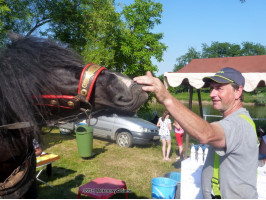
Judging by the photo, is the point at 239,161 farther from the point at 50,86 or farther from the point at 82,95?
the point at 50,86

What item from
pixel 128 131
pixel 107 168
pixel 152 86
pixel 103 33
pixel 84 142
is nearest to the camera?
pixel 152 86

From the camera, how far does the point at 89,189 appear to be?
3.79 metres

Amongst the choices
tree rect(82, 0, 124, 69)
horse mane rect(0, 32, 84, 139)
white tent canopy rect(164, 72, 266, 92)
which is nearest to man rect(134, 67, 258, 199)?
horse mane rect(0, 32, 84, 139)

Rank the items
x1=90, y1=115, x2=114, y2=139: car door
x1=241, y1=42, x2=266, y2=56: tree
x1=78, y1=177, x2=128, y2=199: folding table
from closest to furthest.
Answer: x1=78, y1=177, x2=128, y2=199: folding table, x1=90, y1=115, x2=114, y2=139: car door, x1=241, y1=42, x2=266, y2=56: tree

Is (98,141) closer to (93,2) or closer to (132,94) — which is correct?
(93,2)

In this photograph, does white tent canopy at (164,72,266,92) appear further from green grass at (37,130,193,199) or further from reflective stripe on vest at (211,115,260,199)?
reflective stripe on vest at (211,115,260,199)

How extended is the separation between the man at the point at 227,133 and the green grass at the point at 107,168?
10.8 ft

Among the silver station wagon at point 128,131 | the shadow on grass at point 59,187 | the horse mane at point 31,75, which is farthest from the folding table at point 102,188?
the silver station wagon at point 128,131

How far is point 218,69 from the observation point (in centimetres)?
614

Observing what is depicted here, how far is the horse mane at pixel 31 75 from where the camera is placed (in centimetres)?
132

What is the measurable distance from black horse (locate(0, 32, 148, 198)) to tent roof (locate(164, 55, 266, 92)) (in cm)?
365

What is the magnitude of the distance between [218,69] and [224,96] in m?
4.74

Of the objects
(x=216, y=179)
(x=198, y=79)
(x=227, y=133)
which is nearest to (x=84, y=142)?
(x=198, y=79)

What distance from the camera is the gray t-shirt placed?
61.1 inches
